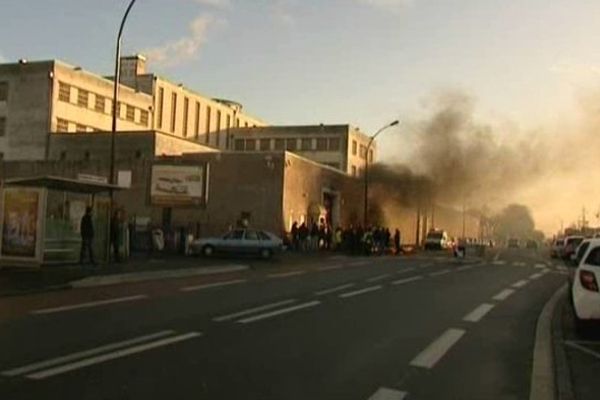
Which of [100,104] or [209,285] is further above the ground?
[100,104]

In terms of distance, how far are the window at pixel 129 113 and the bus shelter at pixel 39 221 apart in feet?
197

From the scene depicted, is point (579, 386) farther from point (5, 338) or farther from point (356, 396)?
point (5, 338)

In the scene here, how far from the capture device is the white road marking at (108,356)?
763cm

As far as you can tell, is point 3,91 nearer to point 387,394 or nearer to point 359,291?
point 359,291

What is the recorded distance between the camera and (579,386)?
26.7ft

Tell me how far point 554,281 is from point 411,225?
190 ft

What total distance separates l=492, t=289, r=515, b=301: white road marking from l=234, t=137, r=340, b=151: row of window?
8041 cm

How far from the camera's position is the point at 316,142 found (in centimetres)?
10300

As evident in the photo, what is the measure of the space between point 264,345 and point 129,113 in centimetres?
7590

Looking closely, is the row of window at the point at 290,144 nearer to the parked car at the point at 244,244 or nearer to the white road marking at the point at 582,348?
the parked car at the point at 244,244

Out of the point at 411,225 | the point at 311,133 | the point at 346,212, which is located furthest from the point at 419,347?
the point at 311,133

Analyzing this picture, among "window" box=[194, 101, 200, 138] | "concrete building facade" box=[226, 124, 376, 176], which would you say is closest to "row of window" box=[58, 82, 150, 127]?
"window" box=[194, 101, 200, 138]

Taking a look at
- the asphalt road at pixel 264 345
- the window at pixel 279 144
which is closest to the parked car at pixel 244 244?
the asphalt road at pixel 264 345

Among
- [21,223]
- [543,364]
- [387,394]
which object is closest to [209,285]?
[21,223]
